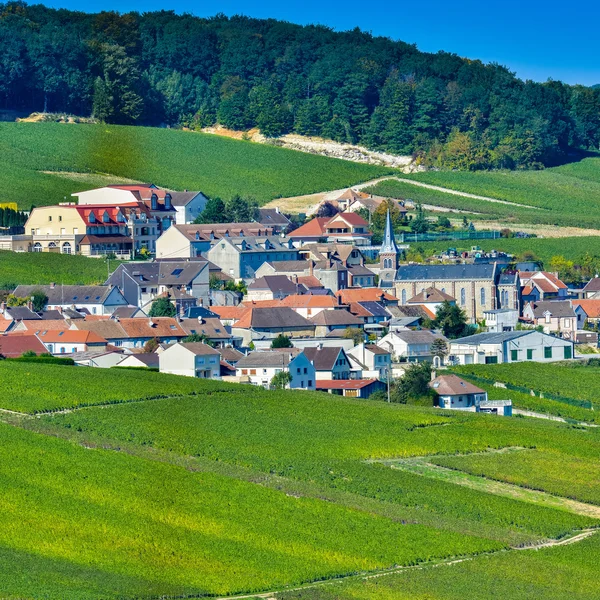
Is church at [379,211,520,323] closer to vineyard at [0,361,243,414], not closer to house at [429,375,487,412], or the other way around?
house at [429,375,487,412]

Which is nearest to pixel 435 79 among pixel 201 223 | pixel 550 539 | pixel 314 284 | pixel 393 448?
pixel 201 223

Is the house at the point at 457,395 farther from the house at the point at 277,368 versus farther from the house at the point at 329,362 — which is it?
the house at the point at 277,368

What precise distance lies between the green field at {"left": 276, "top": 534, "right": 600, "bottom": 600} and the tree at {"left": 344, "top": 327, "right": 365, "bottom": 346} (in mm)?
35653

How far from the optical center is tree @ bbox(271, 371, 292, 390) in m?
68.9

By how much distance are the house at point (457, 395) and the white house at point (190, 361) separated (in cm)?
883

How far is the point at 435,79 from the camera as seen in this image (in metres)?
154

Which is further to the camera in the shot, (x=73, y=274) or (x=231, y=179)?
(x=231, y=179)

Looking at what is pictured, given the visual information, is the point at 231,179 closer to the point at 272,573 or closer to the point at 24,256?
the point at 24,256

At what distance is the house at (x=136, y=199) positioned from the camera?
104 meters

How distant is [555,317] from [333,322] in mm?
13441

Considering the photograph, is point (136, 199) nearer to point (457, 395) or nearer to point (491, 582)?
point (457, 395)

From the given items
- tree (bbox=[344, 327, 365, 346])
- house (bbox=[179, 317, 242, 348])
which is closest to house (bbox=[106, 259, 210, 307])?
house (bbox=[179, 317, 242, 348])

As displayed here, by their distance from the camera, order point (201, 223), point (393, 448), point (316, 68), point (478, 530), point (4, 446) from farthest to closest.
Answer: point (316, 68)
point (201, 223)
point (393, 448)
point (4, 446)
point (478, 530)

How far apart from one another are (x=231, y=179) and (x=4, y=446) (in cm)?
7687
